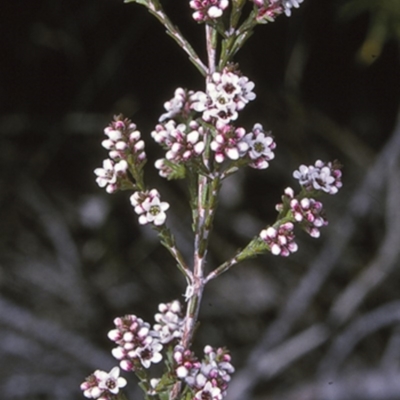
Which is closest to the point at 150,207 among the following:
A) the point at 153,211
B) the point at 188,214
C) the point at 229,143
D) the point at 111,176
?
the point at 153,211

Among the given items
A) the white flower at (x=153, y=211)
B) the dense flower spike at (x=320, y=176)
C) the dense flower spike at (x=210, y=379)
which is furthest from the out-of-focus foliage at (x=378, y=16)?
the dense flower spike at (x=210, y=379)

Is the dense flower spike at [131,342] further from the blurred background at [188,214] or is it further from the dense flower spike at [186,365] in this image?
the blurred background at [188,214]

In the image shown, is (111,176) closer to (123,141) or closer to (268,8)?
(123,141)

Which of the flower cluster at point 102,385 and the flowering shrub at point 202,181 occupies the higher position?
the flowering shrub at point 202,181

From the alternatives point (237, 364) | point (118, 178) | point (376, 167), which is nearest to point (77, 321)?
point (237, 364)

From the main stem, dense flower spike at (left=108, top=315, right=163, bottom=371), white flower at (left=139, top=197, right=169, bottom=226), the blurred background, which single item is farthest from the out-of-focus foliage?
dense flower spike at (left=108, top=315, right=163, bottom=371)

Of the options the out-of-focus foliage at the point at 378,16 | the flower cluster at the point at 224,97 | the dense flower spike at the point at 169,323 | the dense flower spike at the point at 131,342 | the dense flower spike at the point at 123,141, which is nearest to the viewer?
the flower cluster at the point at 224,97
